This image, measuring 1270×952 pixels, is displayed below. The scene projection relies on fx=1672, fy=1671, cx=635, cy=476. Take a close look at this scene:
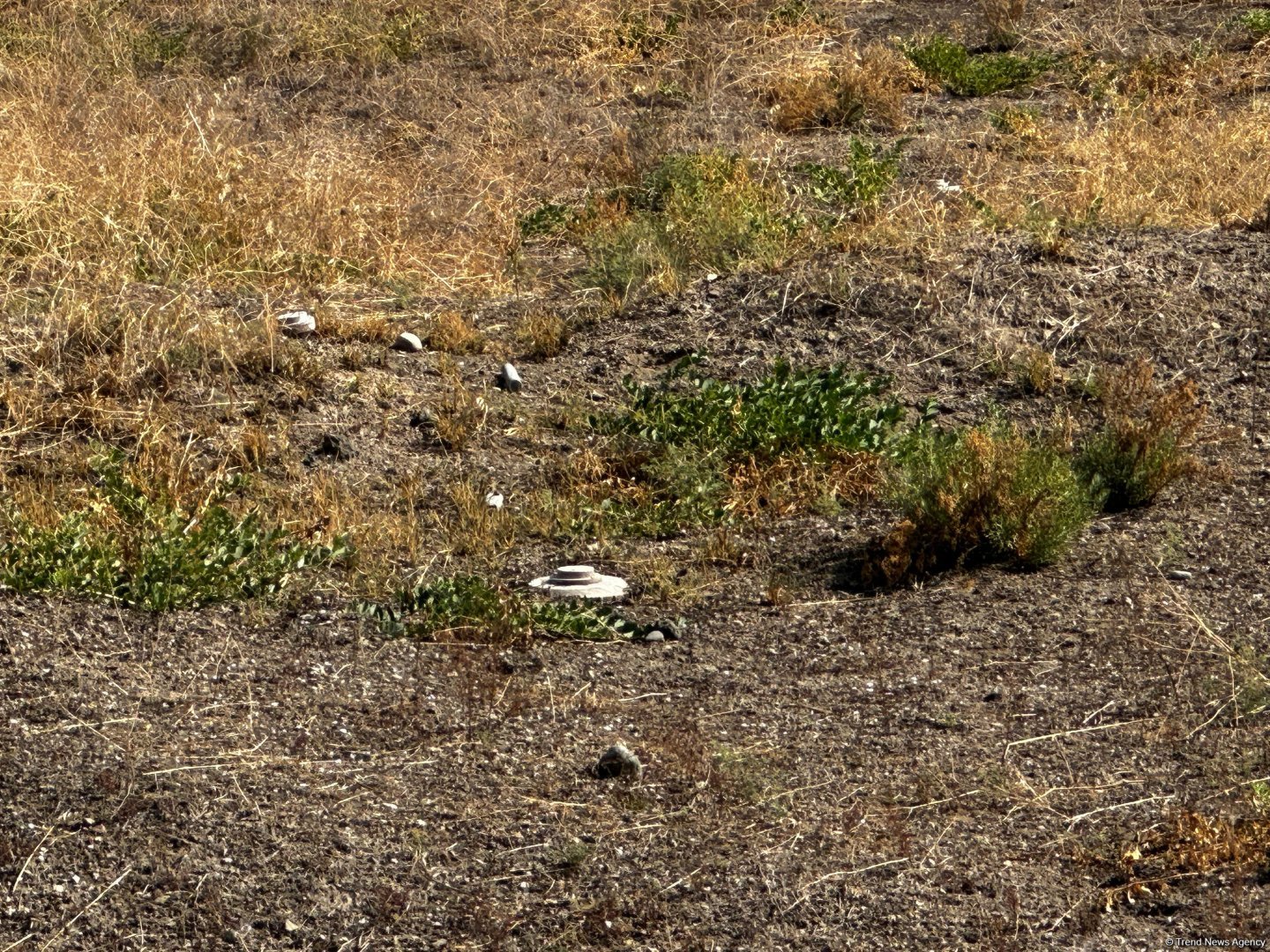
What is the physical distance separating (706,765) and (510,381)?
2.83m

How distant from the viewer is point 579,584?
5.10 m

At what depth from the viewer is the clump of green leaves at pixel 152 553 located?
15.8ft

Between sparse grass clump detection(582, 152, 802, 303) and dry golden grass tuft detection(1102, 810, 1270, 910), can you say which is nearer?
dry golden grass tuft detection(1102, 810, 1270, 910)

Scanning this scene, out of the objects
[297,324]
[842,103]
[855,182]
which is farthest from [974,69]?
[297,324]

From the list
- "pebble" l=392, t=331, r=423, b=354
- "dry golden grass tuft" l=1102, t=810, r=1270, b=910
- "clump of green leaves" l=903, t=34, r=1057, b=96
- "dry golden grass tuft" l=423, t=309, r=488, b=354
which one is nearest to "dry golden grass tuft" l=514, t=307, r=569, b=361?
"dry golden grass tuft" l=423, t=309, r=488, b=354

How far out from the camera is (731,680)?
458cm

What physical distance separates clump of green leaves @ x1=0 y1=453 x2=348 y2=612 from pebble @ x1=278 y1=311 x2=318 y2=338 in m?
1.47

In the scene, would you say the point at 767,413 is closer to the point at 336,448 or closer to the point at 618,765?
the point at 336,448

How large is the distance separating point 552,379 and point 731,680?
7.80 feet

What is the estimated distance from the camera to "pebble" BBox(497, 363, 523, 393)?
6582 millimetres

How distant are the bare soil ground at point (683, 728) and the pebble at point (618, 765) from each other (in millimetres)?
30

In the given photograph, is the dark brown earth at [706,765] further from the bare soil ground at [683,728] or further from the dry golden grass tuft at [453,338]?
the dry golden grass tuft at [453,338]

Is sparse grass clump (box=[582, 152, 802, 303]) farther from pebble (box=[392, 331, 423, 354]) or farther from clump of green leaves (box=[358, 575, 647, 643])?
clump of green leaves (box=[358, 575, 647, 643])

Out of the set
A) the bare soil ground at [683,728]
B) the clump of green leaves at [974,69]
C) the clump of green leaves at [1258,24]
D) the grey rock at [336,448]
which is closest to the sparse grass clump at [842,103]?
the clump of green leaves at [974,69]
